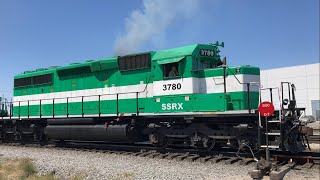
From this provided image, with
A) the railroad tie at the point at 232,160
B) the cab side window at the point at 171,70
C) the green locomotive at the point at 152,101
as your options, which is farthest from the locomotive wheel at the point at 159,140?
the railroad tie at the point at 232,160

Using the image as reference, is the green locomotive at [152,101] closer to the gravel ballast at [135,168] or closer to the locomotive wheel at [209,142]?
the locomotive wheel at [209,142]

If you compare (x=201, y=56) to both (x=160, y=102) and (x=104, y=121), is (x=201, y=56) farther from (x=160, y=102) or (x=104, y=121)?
(x=104, y=121)

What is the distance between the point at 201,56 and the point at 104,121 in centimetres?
474

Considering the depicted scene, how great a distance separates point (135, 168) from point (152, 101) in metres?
3.40

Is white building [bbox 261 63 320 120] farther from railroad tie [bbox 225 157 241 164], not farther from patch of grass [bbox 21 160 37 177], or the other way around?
patch of grass [bbox 21 160 37 177]

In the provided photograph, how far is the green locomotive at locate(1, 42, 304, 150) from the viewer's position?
10602 millimetres

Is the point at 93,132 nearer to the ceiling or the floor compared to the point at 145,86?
nearer to the floor

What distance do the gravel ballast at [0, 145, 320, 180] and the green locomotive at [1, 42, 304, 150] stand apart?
1.18 metres

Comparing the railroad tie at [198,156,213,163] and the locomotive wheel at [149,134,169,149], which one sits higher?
the locomotive wheel at [149,134,169,149]

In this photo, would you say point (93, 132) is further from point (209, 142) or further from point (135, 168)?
point (209, 142)

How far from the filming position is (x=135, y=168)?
30.6 ft

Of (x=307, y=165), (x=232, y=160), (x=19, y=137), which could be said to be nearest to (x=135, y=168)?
(x=232, y=160)

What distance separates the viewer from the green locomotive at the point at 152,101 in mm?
10602

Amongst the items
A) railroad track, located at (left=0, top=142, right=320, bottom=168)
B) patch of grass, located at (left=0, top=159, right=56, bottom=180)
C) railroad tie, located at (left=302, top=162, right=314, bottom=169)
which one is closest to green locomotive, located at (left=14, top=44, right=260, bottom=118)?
railroad track, located at (left=0, top=142, right=320, bottom=168)
